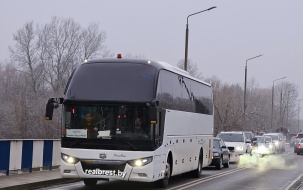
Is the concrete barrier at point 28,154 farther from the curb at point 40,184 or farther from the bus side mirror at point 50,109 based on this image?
the bus side mirror at point 50,109

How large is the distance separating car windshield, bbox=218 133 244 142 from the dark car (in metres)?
5.29

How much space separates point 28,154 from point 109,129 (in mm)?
4492

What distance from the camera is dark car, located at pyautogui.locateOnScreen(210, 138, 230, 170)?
26.3m

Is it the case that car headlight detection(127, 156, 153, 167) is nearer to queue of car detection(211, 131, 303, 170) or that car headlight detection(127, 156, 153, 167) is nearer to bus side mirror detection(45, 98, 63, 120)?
bus side mirror detection(45, 98, 63, 120)

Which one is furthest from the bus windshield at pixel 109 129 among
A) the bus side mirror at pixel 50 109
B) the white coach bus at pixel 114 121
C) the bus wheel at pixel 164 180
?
the bus wheel at pixel 164 180

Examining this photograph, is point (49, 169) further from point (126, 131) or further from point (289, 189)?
point (289, 189)

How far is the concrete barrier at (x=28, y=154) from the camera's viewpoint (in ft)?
52.2

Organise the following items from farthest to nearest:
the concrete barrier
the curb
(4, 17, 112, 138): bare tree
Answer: (4, 17, 112, 138): bare tree < the concrete barrier < the curb

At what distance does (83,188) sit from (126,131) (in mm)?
2390

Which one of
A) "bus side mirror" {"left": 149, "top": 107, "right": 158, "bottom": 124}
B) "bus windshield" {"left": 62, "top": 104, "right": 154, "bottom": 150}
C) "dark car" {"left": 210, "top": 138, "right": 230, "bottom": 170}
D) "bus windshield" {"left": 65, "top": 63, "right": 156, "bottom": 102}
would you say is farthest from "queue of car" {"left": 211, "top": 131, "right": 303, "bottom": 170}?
"bus side mirror" {"left": 149, "top": 107, "right": 158, "bottom": 124}

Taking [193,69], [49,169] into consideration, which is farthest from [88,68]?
[193,69]

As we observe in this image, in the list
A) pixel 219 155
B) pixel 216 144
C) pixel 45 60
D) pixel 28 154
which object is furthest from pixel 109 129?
pixel 45 60

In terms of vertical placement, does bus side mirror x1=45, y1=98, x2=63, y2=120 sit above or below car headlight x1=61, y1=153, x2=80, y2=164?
above

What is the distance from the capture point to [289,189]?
16.9 metres
